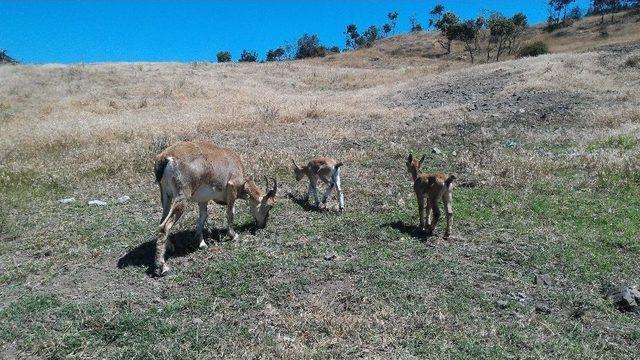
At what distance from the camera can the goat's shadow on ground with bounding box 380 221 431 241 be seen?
9507 mm

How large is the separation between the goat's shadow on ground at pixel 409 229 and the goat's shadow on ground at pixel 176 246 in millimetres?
2732

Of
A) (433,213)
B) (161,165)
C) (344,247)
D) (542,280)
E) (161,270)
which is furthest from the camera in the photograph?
(433,213)

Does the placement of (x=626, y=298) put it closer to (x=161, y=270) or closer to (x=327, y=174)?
(x=327, y=174)

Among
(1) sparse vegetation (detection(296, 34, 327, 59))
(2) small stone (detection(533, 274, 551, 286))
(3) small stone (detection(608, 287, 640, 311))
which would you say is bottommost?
(3) small stone (detection(608, 287, 640, 311))

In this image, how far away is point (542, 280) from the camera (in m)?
7.72

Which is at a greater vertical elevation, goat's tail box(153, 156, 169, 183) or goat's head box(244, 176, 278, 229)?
goat's tail box(153, 156, 169, 183)

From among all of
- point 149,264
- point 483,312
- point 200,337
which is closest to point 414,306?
point 483,312

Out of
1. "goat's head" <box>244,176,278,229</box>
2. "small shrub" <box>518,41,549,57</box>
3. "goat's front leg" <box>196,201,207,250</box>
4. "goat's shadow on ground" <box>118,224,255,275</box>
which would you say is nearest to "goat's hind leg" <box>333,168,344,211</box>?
"goat's head" <box>244,176,278,229</box>

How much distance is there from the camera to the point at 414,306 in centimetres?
694

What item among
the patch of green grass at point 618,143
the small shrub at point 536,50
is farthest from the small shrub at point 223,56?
the patch of green grass at point 618,143

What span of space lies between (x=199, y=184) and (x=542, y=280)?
562 cm

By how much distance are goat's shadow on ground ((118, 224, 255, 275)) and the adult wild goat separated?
0.18 m

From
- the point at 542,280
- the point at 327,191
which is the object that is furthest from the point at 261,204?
the point at 542,280

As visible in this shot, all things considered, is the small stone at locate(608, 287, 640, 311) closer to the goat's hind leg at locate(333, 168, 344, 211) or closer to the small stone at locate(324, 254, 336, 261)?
the small stone at locate(324, 254, 336, 261)
